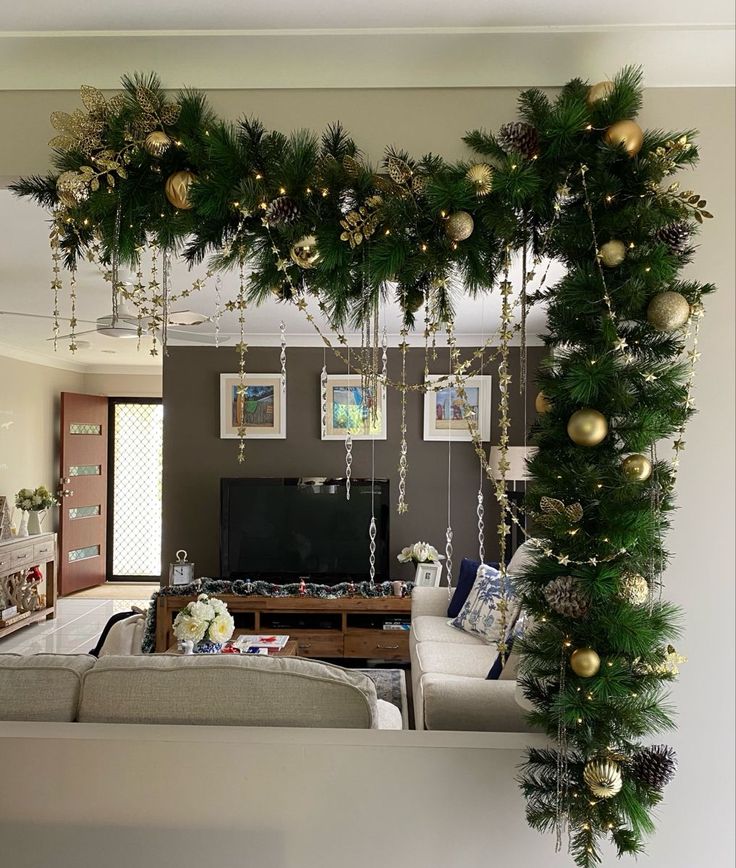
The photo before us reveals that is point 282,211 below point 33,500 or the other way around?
the other way around

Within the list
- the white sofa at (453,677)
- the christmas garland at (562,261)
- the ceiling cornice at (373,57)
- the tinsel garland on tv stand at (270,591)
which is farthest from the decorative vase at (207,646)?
the ceiling cornice at (373,57)

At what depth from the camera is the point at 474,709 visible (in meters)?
1.72

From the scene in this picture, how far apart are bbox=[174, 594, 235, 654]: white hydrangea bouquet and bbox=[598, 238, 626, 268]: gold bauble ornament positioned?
260cm

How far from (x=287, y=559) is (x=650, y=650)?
359cm

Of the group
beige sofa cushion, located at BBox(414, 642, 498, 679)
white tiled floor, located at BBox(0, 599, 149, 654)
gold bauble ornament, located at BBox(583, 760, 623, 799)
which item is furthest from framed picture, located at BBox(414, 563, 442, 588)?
gold bauble ornament, located at BBox(583, 760, 623, 799)

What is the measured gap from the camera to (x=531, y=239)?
1.48 metres

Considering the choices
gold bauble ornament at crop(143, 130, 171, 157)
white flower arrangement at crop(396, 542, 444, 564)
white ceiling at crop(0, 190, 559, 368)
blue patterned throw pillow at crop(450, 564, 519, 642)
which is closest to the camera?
gold bauble ornament at crop(143, 130, 171, 157)

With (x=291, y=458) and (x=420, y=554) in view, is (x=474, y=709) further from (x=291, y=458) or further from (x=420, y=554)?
(x=291, y=458)

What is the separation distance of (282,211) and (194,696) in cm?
120

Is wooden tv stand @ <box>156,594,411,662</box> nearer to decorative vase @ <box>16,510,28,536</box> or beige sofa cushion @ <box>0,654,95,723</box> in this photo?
decorative vase @ <box>16,510,28,536</box>

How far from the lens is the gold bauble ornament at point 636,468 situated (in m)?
1.31

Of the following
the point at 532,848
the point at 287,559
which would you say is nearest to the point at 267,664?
the point at 532,848

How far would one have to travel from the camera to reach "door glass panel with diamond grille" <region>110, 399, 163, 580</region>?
7.21m

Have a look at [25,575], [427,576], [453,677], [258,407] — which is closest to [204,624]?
[453,677]
